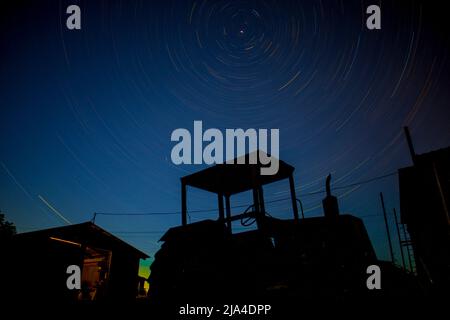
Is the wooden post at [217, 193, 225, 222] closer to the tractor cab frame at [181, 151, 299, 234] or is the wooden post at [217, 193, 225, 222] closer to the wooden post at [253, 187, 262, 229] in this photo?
the tractor cab frame at [181, 151, 299, 234]

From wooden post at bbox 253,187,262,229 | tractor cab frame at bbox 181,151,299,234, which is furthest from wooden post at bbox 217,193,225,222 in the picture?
wooden post at bbox 253,187,262,229

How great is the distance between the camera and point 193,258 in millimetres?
10398

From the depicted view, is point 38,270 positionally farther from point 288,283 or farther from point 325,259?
point 325,259

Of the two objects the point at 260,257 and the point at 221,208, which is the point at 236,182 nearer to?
the point at 221,208

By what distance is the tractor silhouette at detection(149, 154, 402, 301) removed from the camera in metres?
8.89

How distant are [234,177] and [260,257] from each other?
12.9ft

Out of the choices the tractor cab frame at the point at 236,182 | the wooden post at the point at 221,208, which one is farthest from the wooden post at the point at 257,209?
the wooden post at the point at 221,208

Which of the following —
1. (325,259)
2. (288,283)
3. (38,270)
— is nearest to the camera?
(288,283)

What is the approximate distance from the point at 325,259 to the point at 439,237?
11619mm

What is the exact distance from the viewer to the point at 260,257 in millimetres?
9445

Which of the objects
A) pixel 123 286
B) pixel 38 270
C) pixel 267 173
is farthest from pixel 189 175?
pixel 123 286

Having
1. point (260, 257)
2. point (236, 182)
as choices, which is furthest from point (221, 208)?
point (260, 257)

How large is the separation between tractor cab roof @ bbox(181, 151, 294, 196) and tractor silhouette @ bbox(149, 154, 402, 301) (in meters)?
0.04

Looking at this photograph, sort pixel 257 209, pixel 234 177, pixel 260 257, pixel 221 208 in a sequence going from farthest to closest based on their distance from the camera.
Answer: pixel 221 208
pixel 234 177
pixel 257 209
pixel 260 257
